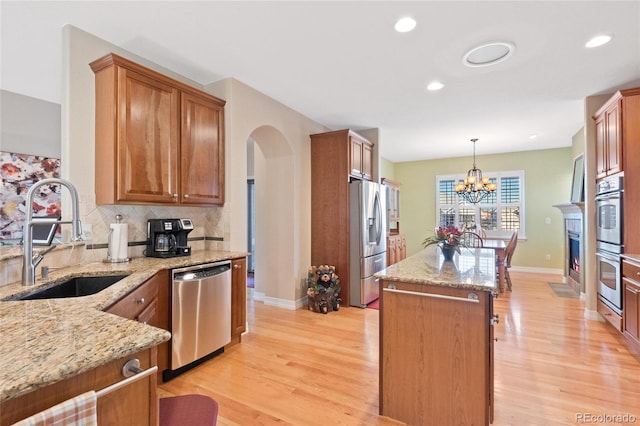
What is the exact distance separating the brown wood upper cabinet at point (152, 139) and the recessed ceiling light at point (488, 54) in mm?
2432

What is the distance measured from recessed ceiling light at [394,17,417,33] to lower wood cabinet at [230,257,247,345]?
7.85 ft

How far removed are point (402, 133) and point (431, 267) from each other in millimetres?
3655

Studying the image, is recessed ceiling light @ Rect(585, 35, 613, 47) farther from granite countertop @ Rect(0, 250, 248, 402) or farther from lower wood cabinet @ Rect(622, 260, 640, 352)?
granite countertop @ Rect(0, 250, 248, 402)

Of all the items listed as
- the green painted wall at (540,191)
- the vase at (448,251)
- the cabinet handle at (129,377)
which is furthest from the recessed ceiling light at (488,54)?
the green painted wall at (540,191)

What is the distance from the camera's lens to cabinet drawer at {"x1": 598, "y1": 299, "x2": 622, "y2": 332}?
118 inches

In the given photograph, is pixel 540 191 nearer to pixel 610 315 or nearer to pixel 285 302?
pixel 610 315

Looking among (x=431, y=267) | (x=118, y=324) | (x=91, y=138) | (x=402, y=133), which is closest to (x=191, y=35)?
(x=91, y=138)

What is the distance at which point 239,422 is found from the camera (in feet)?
6.27

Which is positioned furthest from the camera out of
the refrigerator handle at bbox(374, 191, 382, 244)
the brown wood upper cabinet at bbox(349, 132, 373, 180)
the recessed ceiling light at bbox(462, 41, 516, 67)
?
the refrigerator handle at bbox(374, 191, 382, 244)

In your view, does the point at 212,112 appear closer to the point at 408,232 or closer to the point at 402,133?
the point at 402,133

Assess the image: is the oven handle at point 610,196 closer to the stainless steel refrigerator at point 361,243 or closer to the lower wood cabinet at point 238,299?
the stainless steel refrigerator at point 361,243

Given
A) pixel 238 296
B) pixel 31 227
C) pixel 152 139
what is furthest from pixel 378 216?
pixel 31 227

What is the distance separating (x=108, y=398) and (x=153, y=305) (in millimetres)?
1479

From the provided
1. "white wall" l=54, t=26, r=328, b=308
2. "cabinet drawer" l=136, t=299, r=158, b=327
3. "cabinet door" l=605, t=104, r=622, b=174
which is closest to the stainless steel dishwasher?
"cabinet drawer" l=136, t=299, r=158, b=327
